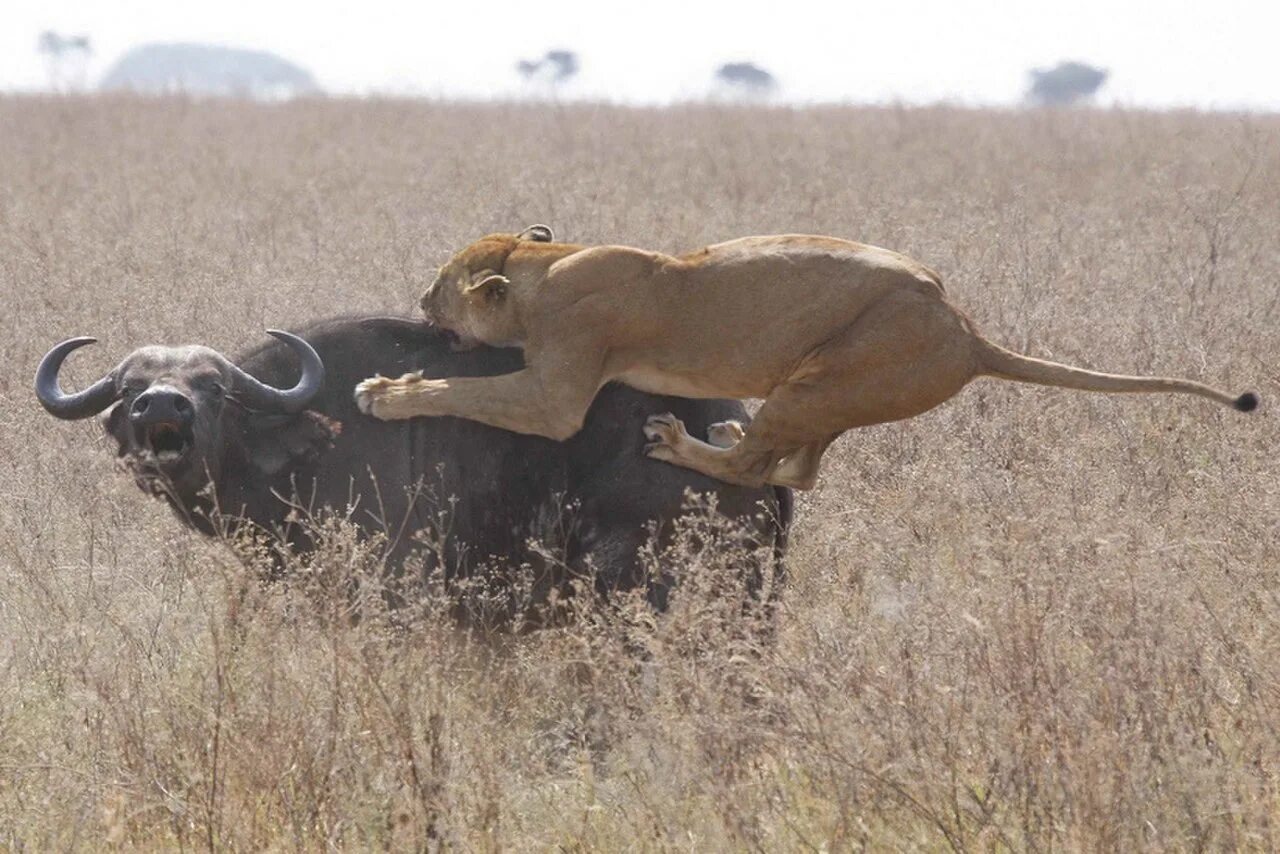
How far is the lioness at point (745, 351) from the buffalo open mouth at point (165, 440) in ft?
1.94

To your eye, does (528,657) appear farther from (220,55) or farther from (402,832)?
(220,55)

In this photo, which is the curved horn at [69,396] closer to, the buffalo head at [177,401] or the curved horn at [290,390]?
the buffalo head at [177,401]

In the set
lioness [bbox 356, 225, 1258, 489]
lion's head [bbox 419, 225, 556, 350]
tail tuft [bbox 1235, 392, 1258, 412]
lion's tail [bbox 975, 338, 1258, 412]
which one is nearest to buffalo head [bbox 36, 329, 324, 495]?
lioness [bbox 356, 225, 1258, 489]

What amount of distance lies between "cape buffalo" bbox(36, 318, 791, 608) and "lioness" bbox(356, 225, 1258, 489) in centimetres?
12

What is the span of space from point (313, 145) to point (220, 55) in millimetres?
156667

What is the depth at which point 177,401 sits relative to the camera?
6266 mm

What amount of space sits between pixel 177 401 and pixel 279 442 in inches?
18.5

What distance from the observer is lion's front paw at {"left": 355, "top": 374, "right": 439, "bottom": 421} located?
638 cm

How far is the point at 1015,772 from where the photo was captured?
4504mm

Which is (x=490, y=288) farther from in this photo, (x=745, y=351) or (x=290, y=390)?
(x=745, y=351)

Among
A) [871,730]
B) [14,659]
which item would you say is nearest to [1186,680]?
[871,730]

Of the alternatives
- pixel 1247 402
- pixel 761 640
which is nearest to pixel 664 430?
pixel 761 640

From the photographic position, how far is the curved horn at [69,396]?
662 centimetres

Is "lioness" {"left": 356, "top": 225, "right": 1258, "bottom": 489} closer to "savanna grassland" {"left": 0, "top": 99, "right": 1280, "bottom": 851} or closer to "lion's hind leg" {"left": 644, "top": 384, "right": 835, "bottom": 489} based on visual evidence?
"lion's hind leg" {"left": 644, "top": 384, "right": 835, "bottom": 489}
